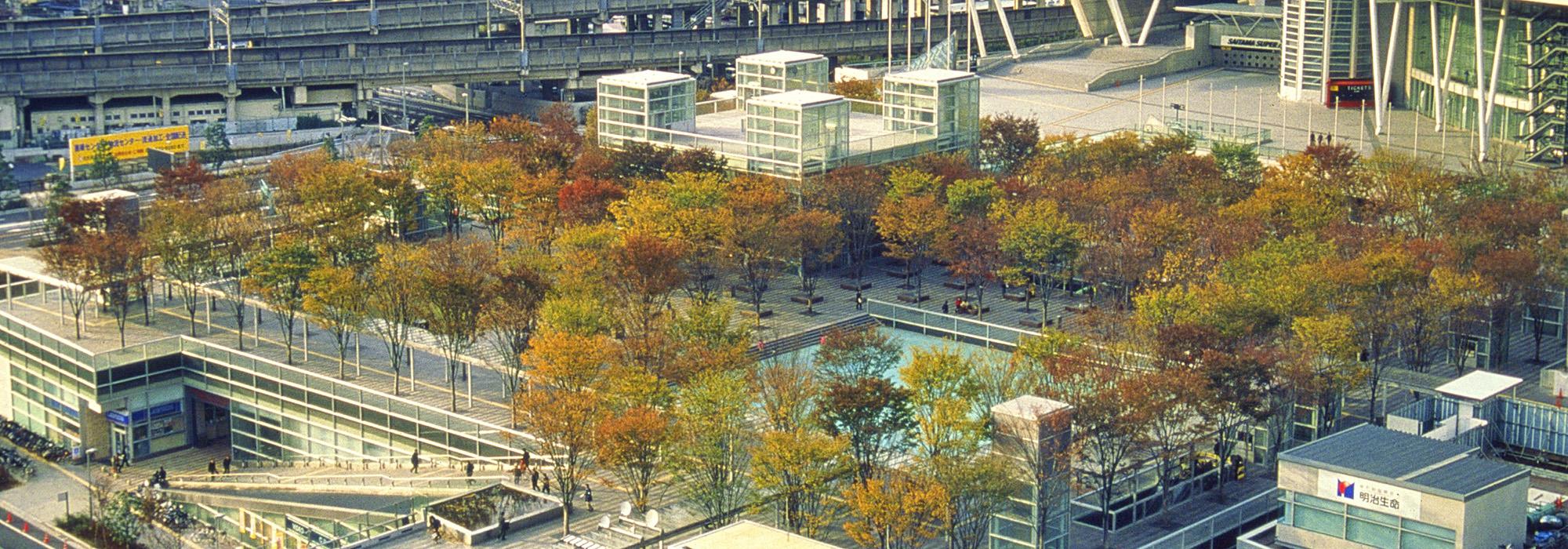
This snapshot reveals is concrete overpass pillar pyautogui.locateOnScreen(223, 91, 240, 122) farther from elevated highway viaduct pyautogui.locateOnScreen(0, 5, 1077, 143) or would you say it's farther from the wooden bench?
the wooden bench

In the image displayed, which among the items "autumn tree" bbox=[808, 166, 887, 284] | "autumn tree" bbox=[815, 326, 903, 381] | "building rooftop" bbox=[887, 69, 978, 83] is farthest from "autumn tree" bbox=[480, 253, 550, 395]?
"building rooftop" bbox=[887, 69, 978, 83]

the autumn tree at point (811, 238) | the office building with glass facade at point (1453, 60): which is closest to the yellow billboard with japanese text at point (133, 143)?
the autumn tree at point (811, 238)

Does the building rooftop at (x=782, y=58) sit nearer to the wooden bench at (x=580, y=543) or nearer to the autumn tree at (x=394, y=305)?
the autumn tree at (x=394, y=305)

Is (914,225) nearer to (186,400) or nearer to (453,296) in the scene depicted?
(453,296)

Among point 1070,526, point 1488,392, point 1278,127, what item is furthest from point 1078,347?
point 1278,127

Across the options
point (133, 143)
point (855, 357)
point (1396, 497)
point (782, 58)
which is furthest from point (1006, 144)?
point (1396, 497)

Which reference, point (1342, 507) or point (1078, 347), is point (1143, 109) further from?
point (1342, 507)
